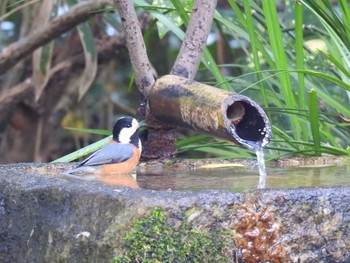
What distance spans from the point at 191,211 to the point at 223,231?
0.27 feet

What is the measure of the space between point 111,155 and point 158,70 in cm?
394

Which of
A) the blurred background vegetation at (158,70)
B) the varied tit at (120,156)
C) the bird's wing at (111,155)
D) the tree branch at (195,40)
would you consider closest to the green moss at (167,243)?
the varied tit at (120,156)

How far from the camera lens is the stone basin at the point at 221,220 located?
6.41 feet

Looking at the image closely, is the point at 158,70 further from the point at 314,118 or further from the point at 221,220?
the point at 221,220

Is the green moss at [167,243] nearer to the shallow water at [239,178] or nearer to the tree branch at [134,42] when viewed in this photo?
the shallow water at [239,178]

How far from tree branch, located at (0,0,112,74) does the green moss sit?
2975 millimetres

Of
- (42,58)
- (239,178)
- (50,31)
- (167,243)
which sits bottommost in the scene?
(167,243)

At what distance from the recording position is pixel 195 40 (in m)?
3.14

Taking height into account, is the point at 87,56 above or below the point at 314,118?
above

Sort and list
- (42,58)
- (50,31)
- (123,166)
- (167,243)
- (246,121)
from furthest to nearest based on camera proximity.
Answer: (42,58) < (50,31) < (123,166) < (246,121) < (167,243)

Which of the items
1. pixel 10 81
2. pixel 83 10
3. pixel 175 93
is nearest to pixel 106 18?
pixel 83 10

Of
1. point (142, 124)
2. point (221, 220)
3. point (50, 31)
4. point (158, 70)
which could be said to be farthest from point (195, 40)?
point (158, 70)

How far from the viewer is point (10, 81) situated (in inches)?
243

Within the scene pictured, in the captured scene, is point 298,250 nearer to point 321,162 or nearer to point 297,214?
point 297,214
